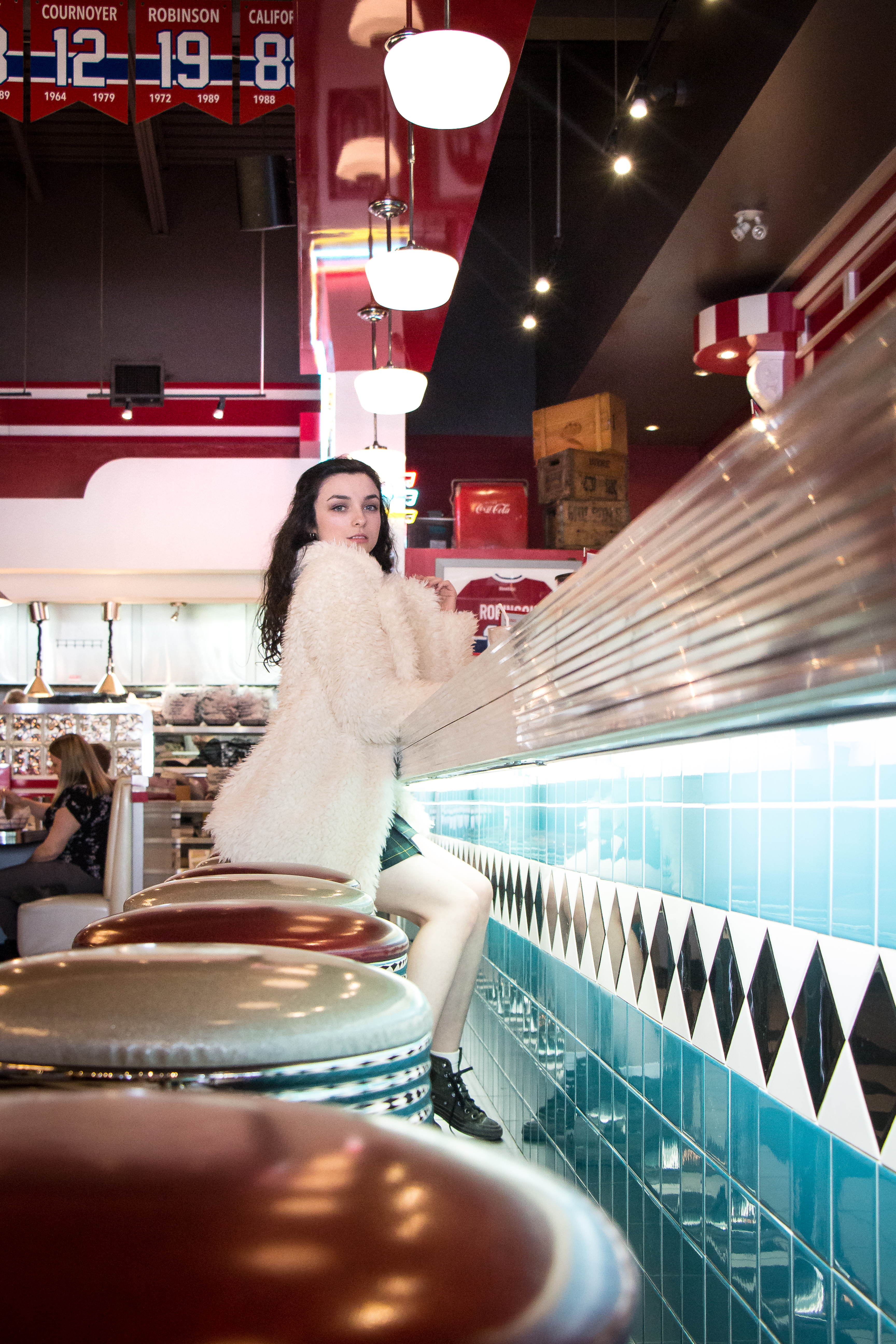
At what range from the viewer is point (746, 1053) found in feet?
3.68

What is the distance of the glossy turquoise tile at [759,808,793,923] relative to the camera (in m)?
1.04

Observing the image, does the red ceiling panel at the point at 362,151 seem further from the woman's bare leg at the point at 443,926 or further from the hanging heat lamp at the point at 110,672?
the hanging heat lamp at the point at 110,672

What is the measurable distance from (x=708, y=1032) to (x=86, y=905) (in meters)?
4.75

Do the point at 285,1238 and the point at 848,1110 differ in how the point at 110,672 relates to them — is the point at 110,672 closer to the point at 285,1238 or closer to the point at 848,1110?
the point at 848,1110

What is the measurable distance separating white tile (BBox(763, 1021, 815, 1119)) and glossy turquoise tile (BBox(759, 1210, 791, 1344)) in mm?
123

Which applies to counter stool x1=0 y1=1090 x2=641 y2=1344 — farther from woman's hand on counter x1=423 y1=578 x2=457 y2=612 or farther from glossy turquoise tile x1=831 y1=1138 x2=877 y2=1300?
woman's hand on counter x1=423 y1=578 x2=457 y2=612

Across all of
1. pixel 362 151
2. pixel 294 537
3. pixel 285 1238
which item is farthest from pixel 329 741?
pixel 362 151

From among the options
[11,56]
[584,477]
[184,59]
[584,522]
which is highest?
[184,59]

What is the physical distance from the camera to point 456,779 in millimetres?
2770

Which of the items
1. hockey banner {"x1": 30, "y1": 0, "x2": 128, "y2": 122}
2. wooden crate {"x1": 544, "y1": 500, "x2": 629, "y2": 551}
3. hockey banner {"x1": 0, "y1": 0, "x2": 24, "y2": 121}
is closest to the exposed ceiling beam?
hockey banner {"x1": 0, "y1": 0, "x2": 24, "y2": 121}

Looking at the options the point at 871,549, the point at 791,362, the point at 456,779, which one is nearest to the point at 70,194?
the point at 791,362

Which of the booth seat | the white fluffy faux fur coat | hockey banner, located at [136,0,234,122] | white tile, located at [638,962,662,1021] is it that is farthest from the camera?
hockey banner, located at [136,0,234,122]

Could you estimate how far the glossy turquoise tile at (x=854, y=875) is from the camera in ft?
2.94

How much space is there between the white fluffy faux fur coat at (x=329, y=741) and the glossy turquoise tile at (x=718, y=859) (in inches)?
38.0
